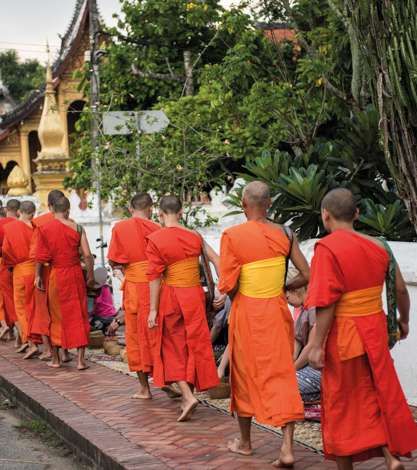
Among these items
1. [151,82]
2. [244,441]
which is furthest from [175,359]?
[151,82]

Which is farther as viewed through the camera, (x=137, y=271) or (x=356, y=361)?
(x=137, y=271)

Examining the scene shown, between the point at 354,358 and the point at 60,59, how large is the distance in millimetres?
28432

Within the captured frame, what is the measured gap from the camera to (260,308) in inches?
245

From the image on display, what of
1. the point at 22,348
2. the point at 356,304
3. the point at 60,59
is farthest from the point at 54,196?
the point at 60,59

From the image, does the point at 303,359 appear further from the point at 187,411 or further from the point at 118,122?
the point at 118,122

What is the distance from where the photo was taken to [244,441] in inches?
249

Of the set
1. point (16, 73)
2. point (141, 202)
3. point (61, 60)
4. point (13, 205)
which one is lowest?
point (13, 205)

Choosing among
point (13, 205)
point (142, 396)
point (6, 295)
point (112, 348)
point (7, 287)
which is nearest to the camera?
point (142, 396)

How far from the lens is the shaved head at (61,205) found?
9.98 meters

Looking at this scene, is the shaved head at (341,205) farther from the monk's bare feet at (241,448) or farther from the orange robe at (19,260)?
the orange robe at (19,260)

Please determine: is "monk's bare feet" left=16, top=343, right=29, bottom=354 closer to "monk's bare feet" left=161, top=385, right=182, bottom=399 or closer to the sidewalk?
the sidewalk

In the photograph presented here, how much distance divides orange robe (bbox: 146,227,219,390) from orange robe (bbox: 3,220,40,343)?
173 inches

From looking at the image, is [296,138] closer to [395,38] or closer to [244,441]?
[395,38]

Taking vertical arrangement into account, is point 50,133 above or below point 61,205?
above
